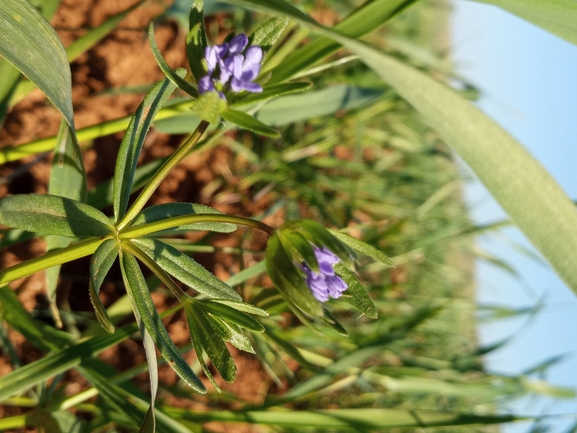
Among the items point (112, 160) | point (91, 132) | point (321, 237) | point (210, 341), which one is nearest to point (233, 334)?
point (210, 341)

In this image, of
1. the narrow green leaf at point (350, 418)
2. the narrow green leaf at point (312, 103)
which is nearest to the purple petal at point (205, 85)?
the narrow green leaf at point (312, 103)

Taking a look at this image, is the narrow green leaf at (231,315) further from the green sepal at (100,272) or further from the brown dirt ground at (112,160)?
the brown dirt ground at (112,160)

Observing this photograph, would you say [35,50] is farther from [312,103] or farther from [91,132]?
[312,103]

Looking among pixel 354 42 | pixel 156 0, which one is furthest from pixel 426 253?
pixel 354 42

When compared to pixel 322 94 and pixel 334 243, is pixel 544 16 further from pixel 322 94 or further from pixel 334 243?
pixel 322 94

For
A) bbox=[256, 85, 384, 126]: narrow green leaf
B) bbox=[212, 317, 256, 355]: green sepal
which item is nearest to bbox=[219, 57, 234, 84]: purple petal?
bbox=[212, 317, 256, 355]: green sepal

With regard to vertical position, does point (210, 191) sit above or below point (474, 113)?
above

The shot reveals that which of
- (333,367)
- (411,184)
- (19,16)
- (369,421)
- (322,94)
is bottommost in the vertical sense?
(369,421)

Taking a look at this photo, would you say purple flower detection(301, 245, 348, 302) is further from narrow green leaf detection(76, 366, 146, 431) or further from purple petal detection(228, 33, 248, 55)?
narrow green leaf detection(76, 366, 146, 431)
